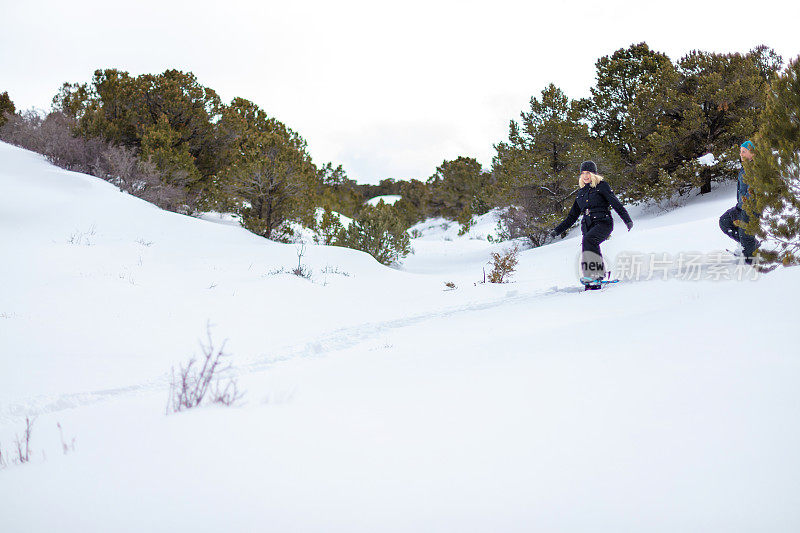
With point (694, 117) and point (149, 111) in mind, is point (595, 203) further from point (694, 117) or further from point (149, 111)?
point (149, 111)

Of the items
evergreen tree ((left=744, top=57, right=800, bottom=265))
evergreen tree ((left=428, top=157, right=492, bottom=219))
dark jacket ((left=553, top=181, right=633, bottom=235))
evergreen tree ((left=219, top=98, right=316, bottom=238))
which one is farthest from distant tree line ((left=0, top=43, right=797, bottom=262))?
evergreen tree ((left=428, top=157, right=492, bottom=219))

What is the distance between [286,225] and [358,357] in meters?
13.0

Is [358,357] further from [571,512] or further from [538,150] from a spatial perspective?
[538,150]

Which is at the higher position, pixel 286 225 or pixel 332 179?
pixel 332 179

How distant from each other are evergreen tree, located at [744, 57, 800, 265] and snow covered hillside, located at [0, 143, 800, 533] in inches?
29.1

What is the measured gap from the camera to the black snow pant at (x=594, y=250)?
6672mm

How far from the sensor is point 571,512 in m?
1.52

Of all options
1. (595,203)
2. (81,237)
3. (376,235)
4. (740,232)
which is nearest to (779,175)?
(740,232)

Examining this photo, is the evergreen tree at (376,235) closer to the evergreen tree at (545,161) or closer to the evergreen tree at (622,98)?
the evergreen tree at (545,161)

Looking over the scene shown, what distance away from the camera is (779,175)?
Answer: 14.2ft

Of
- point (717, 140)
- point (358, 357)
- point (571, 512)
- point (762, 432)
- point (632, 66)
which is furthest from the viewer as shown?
point (632, 66)

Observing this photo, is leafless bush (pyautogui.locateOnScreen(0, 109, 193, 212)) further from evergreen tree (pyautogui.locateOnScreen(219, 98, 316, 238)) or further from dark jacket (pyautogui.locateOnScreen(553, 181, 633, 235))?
dark jacket (pyautogui.locateOnScreen(553, 181, 633, 235))

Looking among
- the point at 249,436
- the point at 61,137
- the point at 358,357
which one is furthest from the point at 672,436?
the point at 61,137

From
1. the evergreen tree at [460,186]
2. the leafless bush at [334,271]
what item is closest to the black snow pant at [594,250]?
the leafless bush at [334,271]
